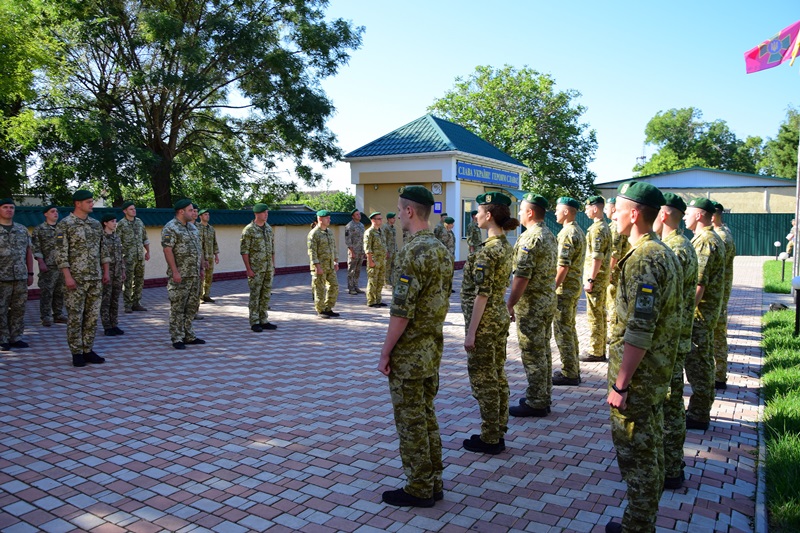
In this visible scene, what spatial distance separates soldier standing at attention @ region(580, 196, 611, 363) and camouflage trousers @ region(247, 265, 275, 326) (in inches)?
200

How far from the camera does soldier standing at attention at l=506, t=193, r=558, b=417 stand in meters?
5.14

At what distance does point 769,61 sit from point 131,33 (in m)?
17.7

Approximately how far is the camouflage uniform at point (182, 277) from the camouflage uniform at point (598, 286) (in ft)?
17.8

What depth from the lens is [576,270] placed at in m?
6.39

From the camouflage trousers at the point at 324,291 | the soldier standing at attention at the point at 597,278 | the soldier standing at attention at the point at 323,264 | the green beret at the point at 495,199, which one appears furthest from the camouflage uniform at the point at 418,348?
the camouflage trousers at the point at 324,291

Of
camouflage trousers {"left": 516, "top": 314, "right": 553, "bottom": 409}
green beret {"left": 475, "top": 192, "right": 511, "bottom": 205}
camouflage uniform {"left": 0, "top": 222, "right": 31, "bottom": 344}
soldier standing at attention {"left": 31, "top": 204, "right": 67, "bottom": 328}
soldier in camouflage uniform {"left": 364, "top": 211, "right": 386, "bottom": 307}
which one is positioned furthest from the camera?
soldier in camouflage uniform {"left": 364, "top": 211, "right": 386, "bottom": 307}

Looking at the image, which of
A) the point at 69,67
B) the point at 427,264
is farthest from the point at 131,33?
the point at 427,264

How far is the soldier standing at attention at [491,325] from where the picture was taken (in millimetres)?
4422

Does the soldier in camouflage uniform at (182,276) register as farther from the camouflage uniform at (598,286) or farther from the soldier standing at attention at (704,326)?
the soldier standing at attention at (704,326)

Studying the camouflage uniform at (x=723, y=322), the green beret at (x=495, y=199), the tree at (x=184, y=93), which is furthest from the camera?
the tree at (x=184, y=93)

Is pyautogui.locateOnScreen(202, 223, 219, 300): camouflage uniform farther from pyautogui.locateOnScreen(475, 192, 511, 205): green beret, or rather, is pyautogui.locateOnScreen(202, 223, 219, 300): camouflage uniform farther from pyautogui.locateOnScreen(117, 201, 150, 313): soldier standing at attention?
pyautogui.locateOnScreen(475, 192, 511, 205): green beret

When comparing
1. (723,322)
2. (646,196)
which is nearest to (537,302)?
(646,196)


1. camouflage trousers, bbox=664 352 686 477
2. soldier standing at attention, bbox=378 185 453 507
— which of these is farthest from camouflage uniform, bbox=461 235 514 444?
camouflage trousers, bbox=664 352 686 477

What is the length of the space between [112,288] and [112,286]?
0.05m
